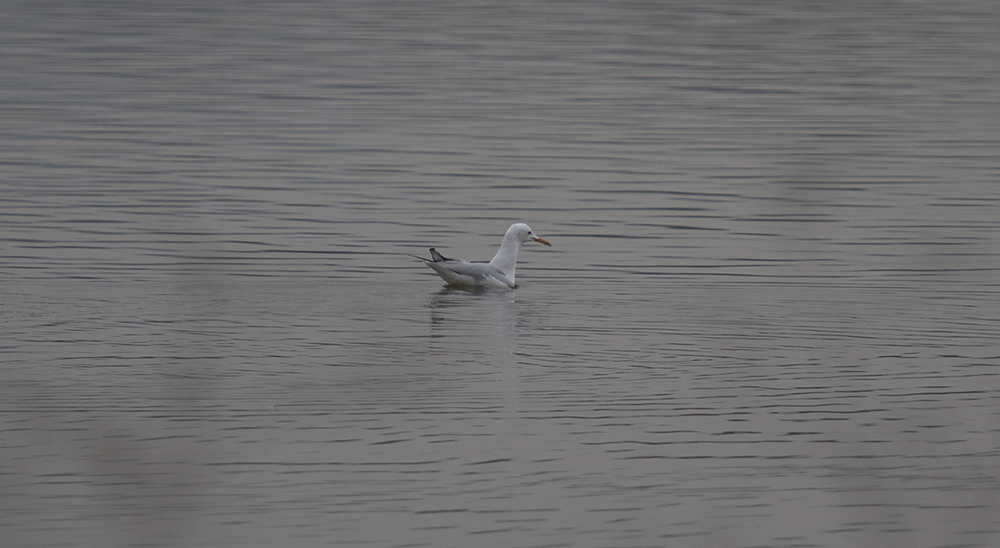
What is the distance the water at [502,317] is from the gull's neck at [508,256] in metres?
0.47

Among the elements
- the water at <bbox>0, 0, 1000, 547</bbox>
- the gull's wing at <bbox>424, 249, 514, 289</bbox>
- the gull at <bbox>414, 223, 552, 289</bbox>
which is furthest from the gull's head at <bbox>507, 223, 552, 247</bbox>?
the gull's wing at <bbox>424, 249, 514, 289</bbox>

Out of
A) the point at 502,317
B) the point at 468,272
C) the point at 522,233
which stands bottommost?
the point at 502,317

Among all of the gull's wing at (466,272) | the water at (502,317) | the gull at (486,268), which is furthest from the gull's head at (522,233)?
the gull's wing at (466,272)

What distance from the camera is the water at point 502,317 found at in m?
7.06

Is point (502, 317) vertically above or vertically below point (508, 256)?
below

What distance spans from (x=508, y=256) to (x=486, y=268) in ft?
1.29

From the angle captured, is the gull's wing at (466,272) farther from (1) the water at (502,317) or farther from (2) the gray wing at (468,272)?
(1) the water at (502,317)

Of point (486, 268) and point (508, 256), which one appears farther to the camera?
point (508, 256)

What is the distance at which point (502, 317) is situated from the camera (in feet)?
40.8

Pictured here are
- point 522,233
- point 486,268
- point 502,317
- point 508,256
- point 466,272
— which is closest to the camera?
point 502,317

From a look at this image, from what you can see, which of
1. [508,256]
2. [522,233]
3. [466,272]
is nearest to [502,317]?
[466,272]

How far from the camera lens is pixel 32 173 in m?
19.6

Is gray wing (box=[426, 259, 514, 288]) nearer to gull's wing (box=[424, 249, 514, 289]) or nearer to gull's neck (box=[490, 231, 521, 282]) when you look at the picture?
gull's wing (box=[424, 249, 514, 289])

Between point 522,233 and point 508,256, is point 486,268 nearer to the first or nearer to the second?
point 508,256
